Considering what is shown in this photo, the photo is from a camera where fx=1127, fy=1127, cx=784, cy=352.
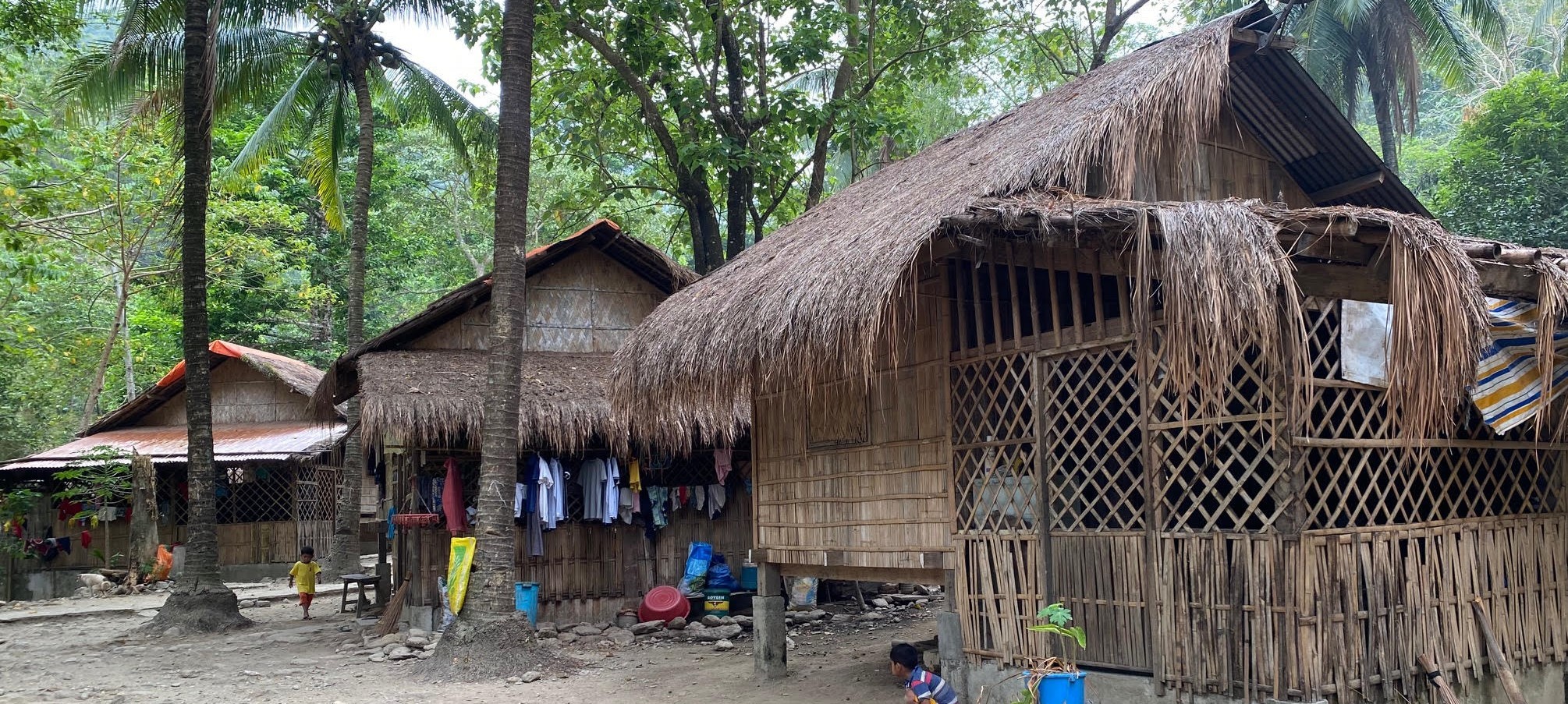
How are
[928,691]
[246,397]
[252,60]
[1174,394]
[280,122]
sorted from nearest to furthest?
[1174,394]
[928,691]
[252,60]
[280,122]
[246,397]

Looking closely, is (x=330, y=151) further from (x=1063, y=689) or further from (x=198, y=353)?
(x=1063, y=689)

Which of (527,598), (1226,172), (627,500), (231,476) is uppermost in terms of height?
(1226,172)

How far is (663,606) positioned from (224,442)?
1105 cm

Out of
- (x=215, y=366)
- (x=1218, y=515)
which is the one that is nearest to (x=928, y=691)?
(x=1218, y=515)

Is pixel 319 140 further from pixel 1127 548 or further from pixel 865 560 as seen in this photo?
pixel 1127 548

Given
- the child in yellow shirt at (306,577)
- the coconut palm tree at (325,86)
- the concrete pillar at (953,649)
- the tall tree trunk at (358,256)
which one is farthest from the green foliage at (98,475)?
the concrete pillar at (953,649)

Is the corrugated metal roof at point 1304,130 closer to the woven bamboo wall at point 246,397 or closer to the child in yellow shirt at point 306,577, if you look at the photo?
the child in yellow shirt at point 306,577

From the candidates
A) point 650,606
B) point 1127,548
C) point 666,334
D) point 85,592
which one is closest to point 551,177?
point 85,592

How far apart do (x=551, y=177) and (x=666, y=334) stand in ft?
69.1

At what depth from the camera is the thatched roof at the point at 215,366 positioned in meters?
20.5

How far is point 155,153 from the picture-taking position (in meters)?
20.1

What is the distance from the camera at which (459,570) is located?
10484 mm

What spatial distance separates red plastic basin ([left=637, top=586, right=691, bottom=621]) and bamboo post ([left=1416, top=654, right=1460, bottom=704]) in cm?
807

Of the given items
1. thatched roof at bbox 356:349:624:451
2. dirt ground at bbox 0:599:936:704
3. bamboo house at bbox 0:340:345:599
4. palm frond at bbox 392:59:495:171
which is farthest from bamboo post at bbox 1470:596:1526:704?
bamboo house at bbox 0:340:345:599
